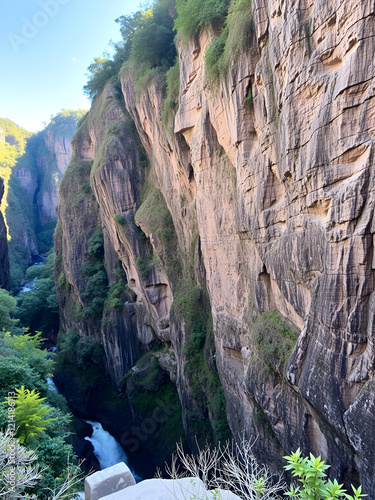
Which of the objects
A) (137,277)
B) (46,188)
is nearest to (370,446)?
(137,277)

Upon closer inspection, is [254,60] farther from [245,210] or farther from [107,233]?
[107,233]

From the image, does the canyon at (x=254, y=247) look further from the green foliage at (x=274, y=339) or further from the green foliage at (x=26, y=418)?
the green foliage at (x=26, y=418)

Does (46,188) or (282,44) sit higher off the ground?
(46,188)

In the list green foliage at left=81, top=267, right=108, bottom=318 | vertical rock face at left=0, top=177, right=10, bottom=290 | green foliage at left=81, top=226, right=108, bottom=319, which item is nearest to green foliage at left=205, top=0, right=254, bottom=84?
green foliage at left=81, top=226, right=108, bottom=319

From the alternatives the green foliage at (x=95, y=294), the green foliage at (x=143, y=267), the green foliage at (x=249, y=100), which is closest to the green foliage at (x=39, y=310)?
the green foliage at (x=95, y=294)

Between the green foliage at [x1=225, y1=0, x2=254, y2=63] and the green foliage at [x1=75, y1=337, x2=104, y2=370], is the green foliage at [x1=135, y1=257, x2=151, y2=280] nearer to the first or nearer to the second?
the green foliage at [x1=75, y1=337, x2=104, y2=370]

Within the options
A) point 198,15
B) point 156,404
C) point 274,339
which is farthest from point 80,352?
point 198,15

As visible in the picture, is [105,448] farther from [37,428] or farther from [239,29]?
[239,29]

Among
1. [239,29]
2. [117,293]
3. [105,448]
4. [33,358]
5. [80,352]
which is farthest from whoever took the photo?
[80,352]
